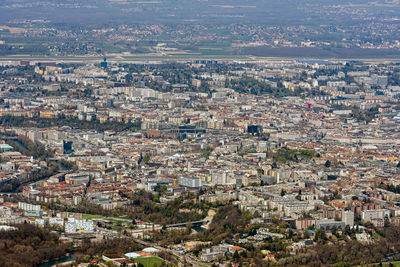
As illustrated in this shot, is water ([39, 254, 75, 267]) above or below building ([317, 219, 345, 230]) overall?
below

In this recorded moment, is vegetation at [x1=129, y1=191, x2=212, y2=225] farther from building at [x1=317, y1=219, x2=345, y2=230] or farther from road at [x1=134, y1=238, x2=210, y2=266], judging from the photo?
building at [x1=317, y1=219, x2=345, y2=230]

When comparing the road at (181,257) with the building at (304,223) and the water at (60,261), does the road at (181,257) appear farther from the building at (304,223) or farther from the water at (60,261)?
the building at (304,223)

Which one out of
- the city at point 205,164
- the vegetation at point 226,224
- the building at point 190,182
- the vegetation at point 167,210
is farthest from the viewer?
A: the building at point 190,182

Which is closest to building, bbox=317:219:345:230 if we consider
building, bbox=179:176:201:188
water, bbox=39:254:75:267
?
building, bbox=179:176:201:188

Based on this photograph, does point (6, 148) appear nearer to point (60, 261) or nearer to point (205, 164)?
point (205, 164)

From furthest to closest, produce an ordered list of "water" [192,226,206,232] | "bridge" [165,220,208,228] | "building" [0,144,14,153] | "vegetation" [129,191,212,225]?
"building" [0,144,14,153] < "vegetation" [129,191,212,225] < "bridge" [165,220,208,228] < "water" [192,226,206,232]

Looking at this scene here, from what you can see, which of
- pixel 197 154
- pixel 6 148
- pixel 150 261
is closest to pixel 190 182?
pixel 197 154

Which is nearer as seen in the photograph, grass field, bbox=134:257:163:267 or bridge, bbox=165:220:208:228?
grass field, bbox=134:257:163:267

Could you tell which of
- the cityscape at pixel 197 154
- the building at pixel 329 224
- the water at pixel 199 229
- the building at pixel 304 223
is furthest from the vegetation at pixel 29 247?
the building at pixel 329 224

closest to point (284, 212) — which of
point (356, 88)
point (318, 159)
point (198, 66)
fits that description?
point (318, 159)
